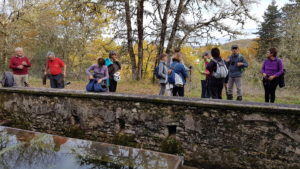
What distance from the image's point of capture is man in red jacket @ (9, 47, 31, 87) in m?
7.39

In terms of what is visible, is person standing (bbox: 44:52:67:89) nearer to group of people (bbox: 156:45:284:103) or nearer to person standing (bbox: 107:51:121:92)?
person standing (bbox: 107:51:121:92)

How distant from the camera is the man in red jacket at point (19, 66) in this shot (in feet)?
24.2

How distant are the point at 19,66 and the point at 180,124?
5564 mm

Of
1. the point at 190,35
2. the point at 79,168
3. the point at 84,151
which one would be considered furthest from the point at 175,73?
the point at 190,35

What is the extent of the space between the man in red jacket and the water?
4.06 m

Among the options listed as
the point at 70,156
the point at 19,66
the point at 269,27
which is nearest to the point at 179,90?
the point at 70,156

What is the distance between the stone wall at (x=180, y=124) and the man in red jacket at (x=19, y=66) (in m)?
1.28

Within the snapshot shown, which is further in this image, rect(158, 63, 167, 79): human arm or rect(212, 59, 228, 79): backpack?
rect(158, 63, 167, 79): human arm

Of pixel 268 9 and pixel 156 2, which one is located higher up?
pixel 268 9

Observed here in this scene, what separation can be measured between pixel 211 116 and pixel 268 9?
3450cm

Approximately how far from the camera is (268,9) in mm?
33156

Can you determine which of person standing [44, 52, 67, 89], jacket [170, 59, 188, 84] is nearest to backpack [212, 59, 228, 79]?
jacket [170, 59, 188, 84]

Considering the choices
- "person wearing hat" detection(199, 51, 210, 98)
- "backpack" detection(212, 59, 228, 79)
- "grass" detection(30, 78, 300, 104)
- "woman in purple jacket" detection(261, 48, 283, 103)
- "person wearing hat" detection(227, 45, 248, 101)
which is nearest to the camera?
"backpack" detection(212, 59, 228, 79)

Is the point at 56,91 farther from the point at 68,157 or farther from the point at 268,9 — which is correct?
the point at 268,9
